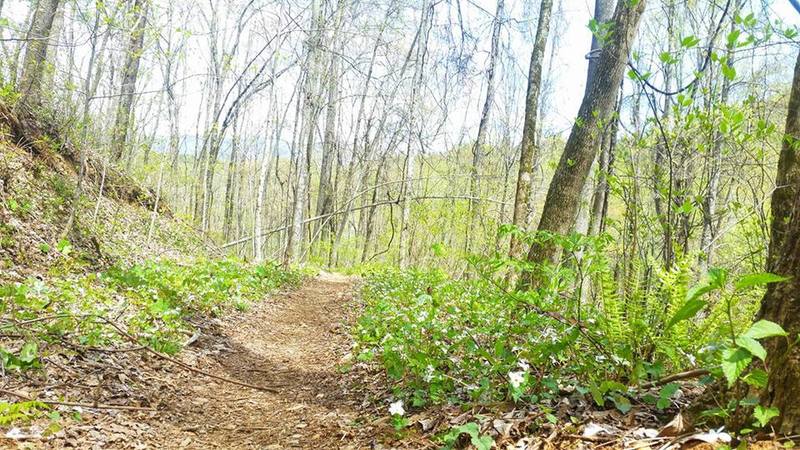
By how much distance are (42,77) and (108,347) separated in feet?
29.0

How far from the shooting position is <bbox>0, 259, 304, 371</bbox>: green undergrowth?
354 centimetres

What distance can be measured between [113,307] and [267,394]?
80.4 inches

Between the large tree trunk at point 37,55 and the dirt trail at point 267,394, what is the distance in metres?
6.77

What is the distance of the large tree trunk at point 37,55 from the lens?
8992mm

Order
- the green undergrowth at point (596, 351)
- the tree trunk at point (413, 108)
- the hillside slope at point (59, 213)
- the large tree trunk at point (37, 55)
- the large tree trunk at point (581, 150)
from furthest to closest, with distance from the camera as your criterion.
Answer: the tree trunk at point (413, 108), the large tree trunk at point (37, 55), the hillside slope at point (59, 213), the large tree trunk at point (581, 150), the green undergrowth at point (596, 351)

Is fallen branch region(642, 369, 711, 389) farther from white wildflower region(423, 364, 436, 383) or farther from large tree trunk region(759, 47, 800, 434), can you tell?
white wildflower region(423, 364, 436, 383)

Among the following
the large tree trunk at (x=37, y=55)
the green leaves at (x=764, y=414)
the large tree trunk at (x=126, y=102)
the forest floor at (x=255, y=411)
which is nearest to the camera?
the green leaves at (x=764, y=414)

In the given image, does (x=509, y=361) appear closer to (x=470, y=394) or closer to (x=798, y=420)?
(x=470, y=394)

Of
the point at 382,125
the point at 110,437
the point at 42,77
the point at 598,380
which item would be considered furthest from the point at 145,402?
the point at 382,125

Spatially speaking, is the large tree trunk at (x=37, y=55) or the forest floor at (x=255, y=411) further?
the large tree trunk at (x=37, y=55)

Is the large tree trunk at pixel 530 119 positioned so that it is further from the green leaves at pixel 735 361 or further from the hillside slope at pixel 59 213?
the hillside slope at pixel 59 213

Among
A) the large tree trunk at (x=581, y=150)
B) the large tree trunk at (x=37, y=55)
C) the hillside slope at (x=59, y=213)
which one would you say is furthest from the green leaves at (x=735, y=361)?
the large tree trunk at (x=37, y=55)

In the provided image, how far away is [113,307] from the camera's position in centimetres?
500

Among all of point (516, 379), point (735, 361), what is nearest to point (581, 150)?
point (516, 379)
